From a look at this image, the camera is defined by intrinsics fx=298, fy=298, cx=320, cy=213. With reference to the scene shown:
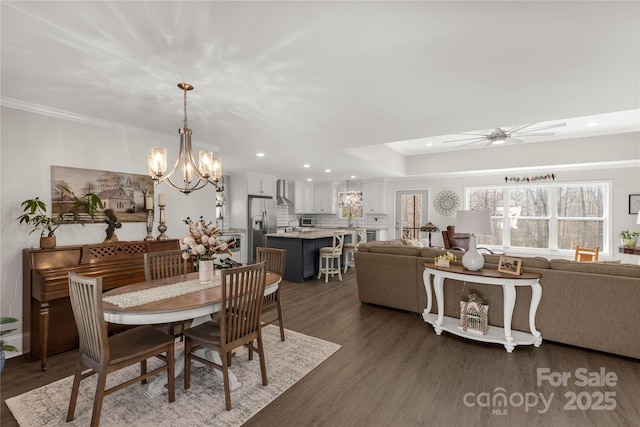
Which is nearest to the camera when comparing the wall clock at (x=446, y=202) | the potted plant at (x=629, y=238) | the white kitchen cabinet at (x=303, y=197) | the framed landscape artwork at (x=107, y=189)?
the framed landscape artwork at (x=107, y=189)

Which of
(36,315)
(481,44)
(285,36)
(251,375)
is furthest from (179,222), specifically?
(481,44)

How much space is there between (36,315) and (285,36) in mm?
3276

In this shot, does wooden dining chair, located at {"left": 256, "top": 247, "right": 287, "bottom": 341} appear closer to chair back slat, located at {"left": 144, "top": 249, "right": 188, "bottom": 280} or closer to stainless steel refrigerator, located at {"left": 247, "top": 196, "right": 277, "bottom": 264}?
chair back slat, located at {"left": 144, "top": 249, "right": 188, "bottom": 280}

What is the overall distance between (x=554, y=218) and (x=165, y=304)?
7.72m

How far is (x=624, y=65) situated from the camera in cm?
217

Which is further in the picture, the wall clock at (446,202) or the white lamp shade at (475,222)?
the wall clock at (446,202)

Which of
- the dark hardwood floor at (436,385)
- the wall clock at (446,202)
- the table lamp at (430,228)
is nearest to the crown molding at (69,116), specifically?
the dark hardwood floor at (436,385)

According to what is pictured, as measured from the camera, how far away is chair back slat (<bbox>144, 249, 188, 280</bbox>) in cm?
292

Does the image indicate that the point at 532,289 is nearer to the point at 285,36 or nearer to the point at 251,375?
the point at 251,375

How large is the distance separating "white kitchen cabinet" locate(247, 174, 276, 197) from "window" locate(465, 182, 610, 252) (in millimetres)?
4902

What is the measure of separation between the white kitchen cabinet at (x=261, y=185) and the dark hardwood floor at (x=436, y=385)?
442cm

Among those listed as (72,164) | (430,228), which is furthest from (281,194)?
(72,164)

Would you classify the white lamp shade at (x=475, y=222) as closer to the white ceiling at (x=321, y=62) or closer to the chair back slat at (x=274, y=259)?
the white ceiling at (x=321, y=62)

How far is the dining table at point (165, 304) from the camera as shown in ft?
6.31
